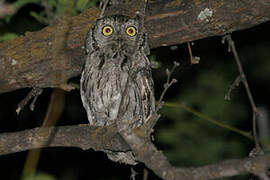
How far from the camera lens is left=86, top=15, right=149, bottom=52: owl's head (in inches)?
117

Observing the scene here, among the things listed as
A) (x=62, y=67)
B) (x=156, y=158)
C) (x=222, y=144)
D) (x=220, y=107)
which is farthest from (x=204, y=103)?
(x=156, y=158)

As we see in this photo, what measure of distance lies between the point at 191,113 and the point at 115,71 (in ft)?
8.15

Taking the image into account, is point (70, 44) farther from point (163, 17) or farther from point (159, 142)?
point (159, 142)

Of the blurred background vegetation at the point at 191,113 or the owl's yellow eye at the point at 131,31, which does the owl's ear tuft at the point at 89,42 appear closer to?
the owl's yellow eye at the point at 131,31

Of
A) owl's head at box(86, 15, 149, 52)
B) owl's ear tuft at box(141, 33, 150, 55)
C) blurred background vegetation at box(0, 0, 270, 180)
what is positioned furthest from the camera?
blurred background vegetation at box(0, 0, 270, 180)

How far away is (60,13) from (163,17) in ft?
2.76

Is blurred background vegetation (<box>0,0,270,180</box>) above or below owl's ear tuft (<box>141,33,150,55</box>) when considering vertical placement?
below

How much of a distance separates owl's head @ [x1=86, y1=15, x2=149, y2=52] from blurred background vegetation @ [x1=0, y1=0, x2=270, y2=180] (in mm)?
1472

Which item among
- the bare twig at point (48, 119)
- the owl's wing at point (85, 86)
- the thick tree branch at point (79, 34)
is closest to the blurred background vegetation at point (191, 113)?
the owl's wing at point (85, 86)

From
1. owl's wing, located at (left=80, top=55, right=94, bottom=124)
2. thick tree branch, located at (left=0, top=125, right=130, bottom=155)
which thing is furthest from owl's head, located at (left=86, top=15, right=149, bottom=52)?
thick tree branch, located at (left=0, top=125, right=130, bottom=155)

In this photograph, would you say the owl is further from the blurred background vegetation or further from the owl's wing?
the blurred background vegetation

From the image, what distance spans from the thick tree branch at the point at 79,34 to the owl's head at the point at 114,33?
7 cm

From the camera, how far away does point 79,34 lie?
2.96 meters

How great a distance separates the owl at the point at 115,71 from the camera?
2992 mm
